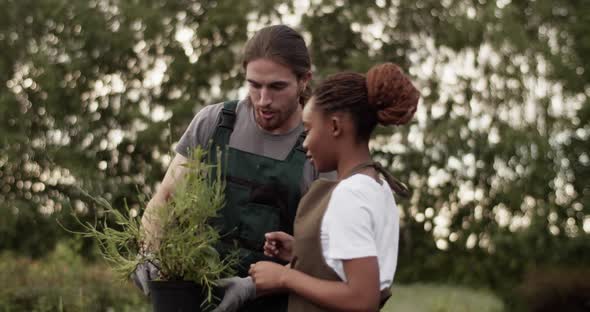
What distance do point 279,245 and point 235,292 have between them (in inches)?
9.7

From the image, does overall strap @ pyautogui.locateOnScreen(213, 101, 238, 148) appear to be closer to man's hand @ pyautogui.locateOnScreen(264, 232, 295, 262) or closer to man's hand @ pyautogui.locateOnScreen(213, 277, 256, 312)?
man's hand @ pyautogui.locateOnScreen(264, 232, 295, 262)

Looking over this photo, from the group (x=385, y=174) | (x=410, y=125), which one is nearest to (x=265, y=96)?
(x=385, y=174)

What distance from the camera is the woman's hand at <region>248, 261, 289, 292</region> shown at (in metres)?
3.00

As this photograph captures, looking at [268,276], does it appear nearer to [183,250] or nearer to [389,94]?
[183,250]

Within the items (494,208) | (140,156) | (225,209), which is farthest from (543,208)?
(225,209)

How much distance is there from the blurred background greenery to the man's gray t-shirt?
23.0ft

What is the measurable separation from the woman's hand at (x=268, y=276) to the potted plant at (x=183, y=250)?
12 centimetres

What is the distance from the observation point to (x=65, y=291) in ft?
25.5

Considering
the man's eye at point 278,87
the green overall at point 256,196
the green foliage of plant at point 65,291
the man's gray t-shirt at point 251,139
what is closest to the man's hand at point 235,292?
the green overall at point 256,196

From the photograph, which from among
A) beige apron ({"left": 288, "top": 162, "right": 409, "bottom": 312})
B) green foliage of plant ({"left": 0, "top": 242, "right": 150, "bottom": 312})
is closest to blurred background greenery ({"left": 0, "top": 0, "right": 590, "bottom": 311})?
green foliage of plant ({"left": 0, "top": 242, "right": 150, "bottom": 312})

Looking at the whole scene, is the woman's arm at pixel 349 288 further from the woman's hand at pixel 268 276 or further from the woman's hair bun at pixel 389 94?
the woman's hair bun at pixel 389 94

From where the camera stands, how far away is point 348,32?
1211 centimetres

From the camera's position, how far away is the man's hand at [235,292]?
10.2ft

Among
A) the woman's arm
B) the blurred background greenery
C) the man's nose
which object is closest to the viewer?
the woman's arm
